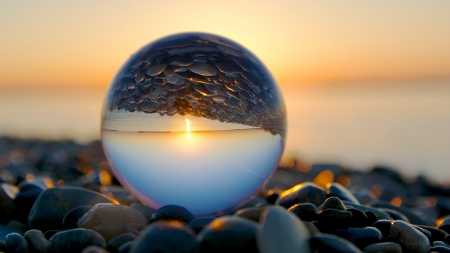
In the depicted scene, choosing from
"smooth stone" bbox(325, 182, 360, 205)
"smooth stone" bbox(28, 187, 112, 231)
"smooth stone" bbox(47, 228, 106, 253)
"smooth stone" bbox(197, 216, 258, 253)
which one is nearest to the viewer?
Answer: "smooth stone" bbox(197, 216, 258, 253)

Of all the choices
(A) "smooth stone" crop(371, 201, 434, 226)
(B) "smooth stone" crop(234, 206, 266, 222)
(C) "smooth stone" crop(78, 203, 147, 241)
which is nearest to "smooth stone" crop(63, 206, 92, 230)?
(C) "smooth stone" crop(78, 203, 147, 241)

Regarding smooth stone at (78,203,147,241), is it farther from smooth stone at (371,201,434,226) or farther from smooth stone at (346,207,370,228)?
smooth stone at (371,201,434,226)

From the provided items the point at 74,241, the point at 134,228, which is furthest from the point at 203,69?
the point at 74,241

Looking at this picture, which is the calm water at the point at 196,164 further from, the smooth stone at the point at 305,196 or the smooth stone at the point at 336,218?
the smooth stone at the point at 336,218

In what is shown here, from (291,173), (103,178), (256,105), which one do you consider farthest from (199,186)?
(291,173)

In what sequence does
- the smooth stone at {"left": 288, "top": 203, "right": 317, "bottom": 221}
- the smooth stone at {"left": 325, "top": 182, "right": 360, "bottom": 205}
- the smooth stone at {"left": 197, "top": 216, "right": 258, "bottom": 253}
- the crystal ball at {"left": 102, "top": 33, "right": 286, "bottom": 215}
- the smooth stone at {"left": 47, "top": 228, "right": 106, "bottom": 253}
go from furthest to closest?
1. the smooth stone at {"left": 325, "top": 182, "right": 360, "bottom": 205}
2. the crystal ball at {"left": 102, "top": 33, "right": 286, "bottom": 215}
3. the smooth stone at {"left": 288, "top": 203, "right": 317, "bottom": 221}
4. the smooth stone at {"left": 47, "top": 228, "right": 106, "bottom": 253}
5. the smooth stone at {"left": 197, "top": 216, "right": 258, "bottom": 253}

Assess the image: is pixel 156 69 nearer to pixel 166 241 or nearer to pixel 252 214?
pixel 252 214

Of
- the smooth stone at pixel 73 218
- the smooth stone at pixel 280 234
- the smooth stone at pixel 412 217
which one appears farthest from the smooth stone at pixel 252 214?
the smooth stone at pixel 412 217
